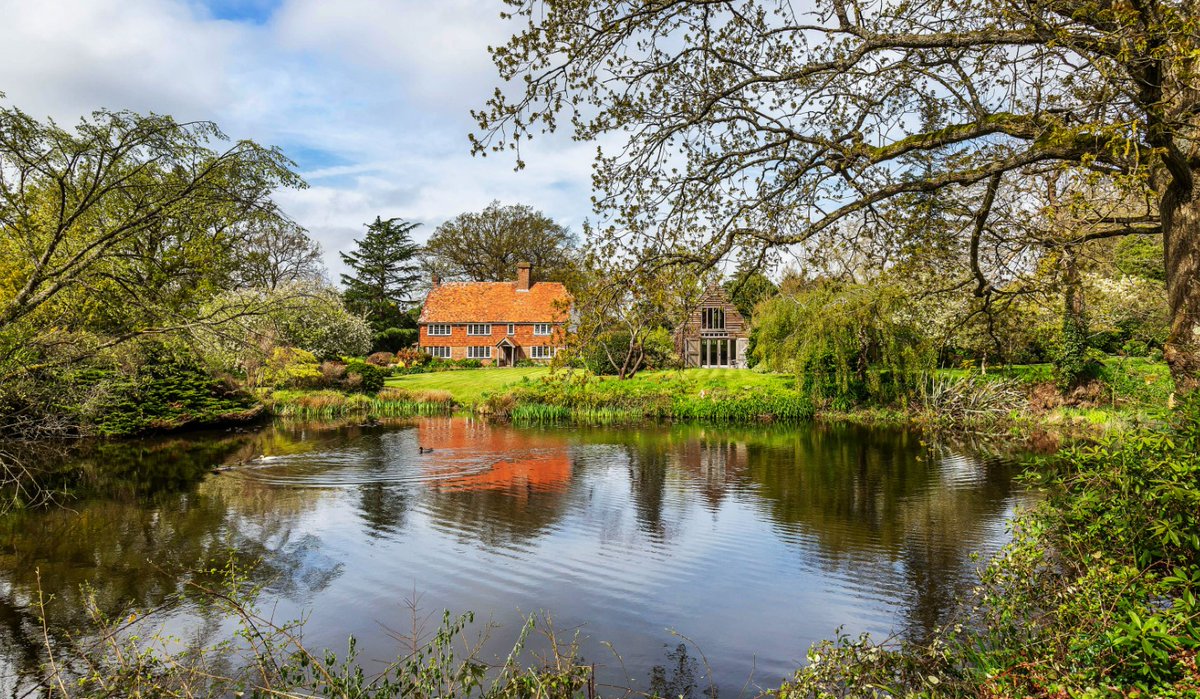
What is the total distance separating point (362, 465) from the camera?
17703mm

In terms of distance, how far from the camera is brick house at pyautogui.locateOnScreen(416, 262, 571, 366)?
2116 inches

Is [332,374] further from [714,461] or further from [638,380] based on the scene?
[714,461]

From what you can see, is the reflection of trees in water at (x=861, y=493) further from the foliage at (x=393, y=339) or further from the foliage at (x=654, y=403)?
the foliage at (x=393, y=339)

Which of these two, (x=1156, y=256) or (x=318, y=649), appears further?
(x=1156, y=256)

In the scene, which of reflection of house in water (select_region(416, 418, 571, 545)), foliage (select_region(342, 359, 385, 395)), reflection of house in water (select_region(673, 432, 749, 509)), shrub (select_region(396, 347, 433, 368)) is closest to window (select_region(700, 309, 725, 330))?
shrub (select_region(396, 347, 433, 368))

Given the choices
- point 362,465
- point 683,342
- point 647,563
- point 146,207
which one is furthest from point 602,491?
point 683,342

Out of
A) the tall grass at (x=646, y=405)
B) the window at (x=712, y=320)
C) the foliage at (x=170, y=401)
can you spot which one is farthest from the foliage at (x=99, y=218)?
the window at (x=712, y=320)

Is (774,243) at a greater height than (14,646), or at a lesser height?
greater

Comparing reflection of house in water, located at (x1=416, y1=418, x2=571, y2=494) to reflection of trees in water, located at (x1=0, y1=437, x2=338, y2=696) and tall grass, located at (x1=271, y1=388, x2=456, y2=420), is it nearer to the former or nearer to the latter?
reflection of trees in water, located at (x1=0, y1=437, x2=338, y2=696)

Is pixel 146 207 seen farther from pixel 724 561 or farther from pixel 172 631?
pixel 724 561

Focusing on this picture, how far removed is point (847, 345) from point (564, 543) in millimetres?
19550

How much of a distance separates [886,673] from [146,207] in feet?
36.6

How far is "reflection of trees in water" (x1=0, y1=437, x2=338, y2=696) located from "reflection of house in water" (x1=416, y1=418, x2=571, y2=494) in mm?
3425

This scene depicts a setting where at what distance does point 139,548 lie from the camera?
1039cm
